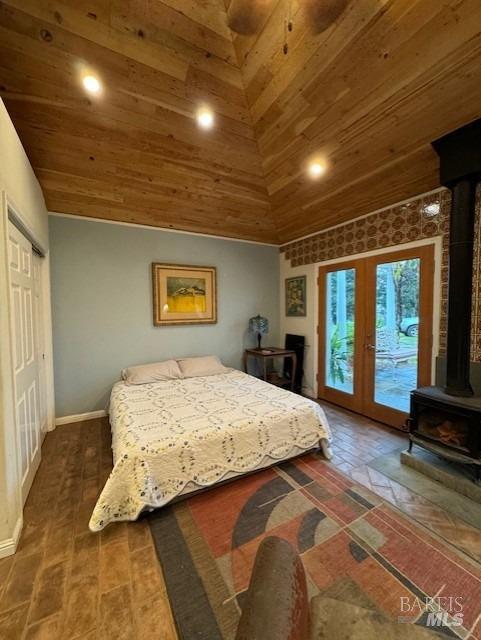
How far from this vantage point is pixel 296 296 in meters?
4.37

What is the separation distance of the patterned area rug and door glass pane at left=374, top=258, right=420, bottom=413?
1.44 meters

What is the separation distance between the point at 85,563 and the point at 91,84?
3.17m

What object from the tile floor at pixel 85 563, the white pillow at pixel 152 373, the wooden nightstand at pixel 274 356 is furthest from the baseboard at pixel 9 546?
the wooden nightstand at pixel 274 356

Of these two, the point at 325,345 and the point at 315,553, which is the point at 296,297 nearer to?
the point at 325,345

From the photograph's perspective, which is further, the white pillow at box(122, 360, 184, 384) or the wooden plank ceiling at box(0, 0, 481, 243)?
the white pillow at box(122, 360, 184, 384)

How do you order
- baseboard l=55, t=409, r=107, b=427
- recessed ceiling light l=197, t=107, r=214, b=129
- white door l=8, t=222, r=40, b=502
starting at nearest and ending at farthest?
white door l=8, t=222, r=40, b=502, recessed ceiling light l=197, t=107, r=214, b=129, baseboard l=55, t=409, r=107, b=427

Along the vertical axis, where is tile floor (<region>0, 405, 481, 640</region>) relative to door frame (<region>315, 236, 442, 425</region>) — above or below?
below

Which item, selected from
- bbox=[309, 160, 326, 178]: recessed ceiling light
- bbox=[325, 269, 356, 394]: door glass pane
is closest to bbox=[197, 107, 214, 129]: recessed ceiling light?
bbox=[309, 160, 326, 178]: recessed ceiling light

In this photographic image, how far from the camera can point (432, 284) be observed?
2703 millimetres

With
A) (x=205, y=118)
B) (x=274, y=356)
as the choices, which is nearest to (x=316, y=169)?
(x=205, y=118)

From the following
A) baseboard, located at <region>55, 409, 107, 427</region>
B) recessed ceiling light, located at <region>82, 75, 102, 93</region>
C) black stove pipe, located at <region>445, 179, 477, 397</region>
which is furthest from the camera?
baseboard, located at <region>55, 409, 107, 427</region>

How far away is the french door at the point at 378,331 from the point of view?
2.82m

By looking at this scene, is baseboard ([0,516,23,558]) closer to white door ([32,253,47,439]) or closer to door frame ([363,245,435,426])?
white door ([32,253,47,439])

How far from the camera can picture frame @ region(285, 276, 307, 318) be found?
423 centimetres
